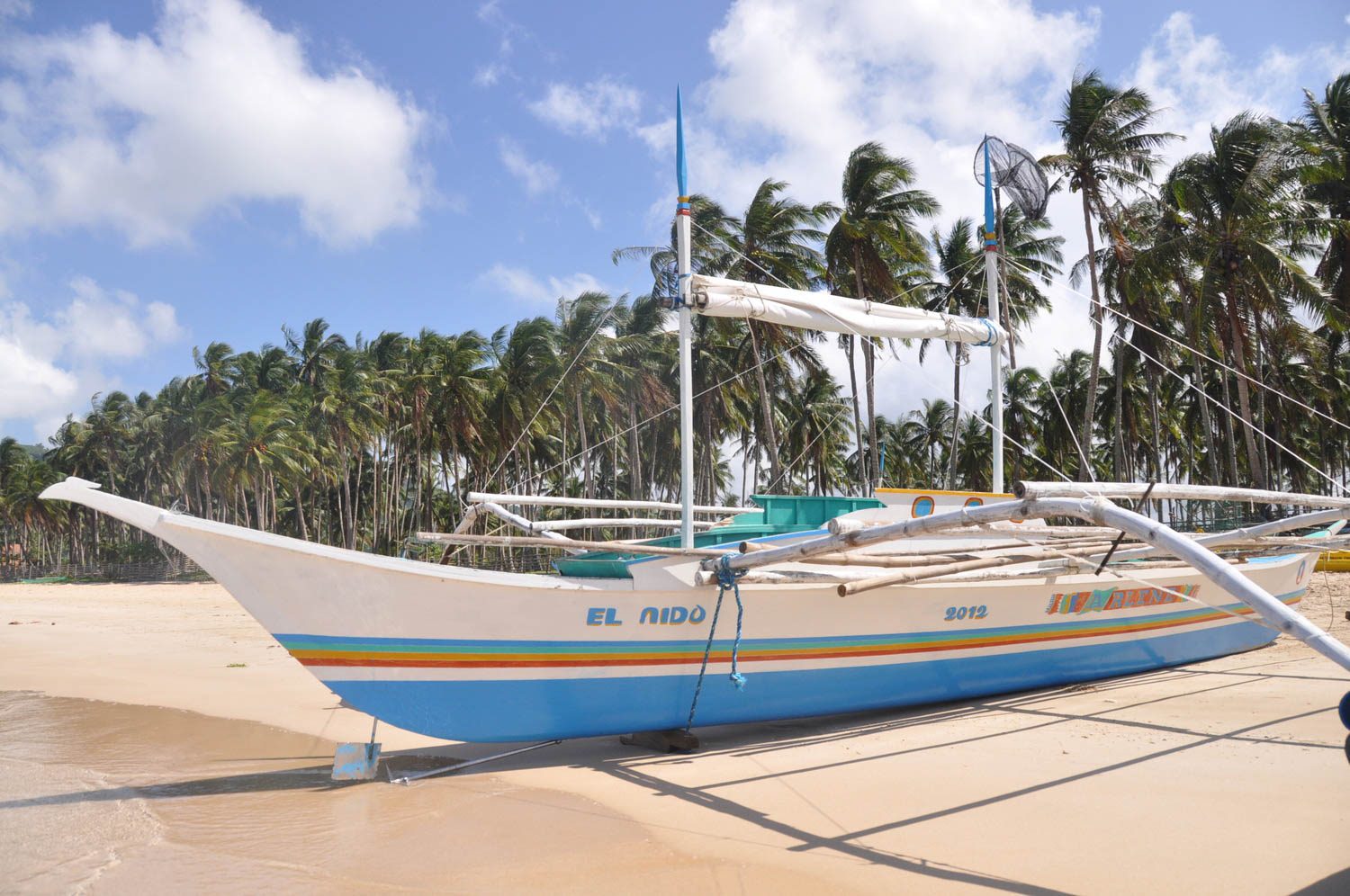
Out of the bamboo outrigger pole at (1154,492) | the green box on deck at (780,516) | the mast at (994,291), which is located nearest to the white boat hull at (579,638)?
the green box on deck at (780,516)

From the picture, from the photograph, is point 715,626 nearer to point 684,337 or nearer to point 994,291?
point 684,337

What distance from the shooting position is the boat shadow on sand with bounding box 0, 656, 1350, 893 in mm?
5559

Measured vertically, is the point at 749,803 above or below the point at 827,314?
below

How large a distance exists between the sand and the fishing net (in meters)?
6.32

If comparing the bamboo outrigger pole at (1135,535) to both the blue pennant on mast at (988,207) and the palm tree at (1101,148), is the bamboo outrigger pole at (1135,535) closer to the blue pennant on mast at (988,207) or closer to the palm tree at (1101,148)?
the blue pennant on mast at (988,207)

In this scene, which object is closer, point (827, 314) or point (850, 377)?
point (827, 314)

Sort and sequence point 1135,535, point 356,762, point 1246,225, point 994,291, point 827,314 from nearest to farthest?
point 1135,535 → point 356,762 → point 827,314 → point 994,291 → point 1246,225

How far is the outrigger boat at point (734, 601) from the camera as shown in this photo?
6422 mm

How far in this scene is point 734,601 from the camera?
765 cm

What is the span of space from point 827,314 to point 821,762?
4.41 metres

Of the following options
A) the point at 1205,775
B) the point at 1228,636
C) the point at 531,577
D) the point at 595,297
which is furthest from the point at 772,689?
the point at 595,297

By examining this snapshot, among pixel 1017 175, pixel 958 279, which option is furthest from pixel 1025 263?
pixel 1017 175

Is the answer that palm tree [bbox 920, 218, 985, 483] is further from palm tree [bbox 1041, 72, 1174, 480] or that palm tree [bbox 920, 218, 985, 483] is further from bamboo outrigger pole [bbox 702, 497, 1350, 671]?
bamboo outrigger pole [bbox 702, 497, 1350, 671]

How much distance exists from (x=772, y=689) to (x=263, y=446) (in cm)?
3483
